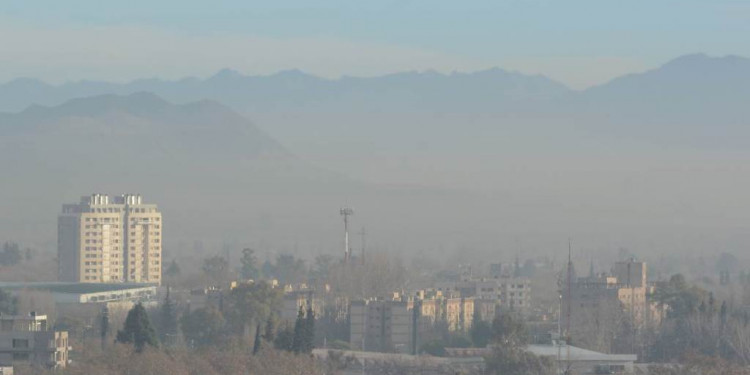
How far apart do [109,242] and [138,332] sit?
88538mm

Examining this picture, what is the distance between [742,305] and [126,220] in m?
58.7

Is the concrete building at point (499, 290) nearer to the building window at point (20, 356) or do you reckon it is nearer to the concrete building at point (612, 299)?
the concrete building at point (612, 299)

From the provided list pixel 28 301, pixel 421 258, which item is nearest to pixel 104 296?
pixel 28 301

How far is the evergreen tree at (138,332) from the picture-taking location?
61.9 metres

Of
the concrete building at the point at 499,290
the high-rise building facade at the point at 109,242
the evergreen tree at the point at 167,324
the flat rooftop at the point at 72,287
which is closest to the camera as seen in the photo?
the evergreen tree at the point at 167,324

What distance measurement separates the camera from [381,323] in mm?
96250

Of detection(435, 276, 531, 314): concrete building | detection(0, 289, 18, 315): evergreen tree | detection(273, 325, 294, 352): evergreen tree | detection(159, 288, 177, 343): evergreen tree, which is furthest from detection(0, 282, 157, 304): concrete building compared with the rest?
detection(273, 325, 294, 352): evergreen tree

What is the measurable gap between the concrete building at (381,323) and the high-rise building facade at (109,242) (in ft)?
165

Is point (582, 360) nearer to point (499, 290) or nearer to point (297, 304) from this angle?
point (297, 304)

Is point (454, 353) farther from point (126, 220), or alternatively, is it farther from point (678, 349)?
point (126, 220)

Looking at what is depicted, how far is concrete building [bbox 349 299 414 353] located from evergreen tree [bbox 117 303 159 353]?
31344mm

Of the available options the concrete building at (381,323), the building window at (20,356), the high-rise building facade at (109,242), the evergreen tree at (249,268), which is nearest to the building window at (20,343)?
the building window at (20,356)

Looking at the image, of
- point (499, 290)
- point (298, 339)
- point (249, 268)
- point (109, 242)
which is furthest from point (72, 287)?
point (298, 339)

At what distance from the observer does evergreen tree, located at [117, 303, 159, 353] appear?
61875 millimetres
